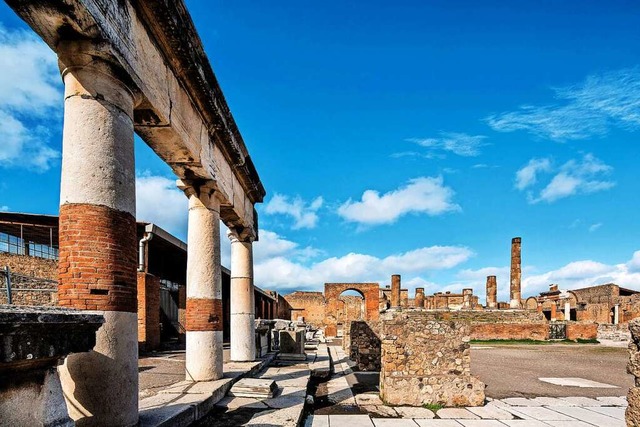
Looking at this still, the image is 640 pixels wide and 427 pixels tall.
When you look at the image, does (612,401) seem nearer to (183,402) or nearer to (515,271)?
(183,402)

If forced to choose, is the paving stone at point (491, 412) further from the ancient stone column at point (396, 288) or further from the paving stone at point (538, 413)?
the ancient stone column at point (396, 288)

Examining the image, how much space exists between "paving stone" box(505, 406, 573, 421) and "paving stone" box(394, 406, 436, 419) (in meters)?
1.41

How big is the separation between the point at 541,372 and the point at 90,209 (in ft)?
41.6

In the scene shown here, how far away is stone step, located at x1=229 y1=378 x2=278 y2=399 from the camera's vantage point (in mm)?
6246

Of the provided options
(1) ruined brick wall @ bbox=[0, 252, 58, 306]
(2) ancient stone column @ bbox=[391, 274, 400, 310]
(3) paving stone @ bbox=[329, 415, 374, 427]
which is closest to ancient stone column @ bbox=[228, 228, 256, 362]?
(3) paving stone @ bbox=[329, 415, 374, 427]

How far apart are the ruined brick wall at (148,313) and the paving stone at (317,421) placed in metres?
7.31

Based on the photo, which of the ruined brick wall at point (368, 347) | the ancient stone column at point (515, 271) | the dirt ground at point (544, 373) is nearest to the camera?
the dirt ground at point (544, 373)

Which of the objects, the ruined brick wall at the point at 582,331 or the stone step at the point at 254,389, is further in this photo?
the ruined brick wall at the point at 582,331

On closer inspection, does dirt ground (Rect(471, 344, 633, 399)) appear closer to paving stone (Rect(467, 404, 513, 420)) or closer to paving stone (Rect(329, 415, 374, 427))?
paving stone (Rect(467, 404, 513, 420))

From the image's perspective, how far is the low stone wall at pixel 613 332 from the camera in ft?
80.7

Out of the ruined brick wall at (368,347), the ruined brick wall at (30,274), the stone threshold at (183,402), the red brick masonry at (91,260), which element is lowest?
the ruined brick wall at (368,347)

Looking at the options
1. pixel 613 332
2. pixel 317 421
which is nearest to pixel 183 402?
pixel 317 421

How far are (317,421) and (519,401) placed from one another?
163 inches

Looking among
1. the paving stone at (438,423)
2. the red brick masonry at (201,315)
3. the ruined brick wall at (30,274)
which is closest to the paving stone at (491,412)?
the paving stone at (438,423)
